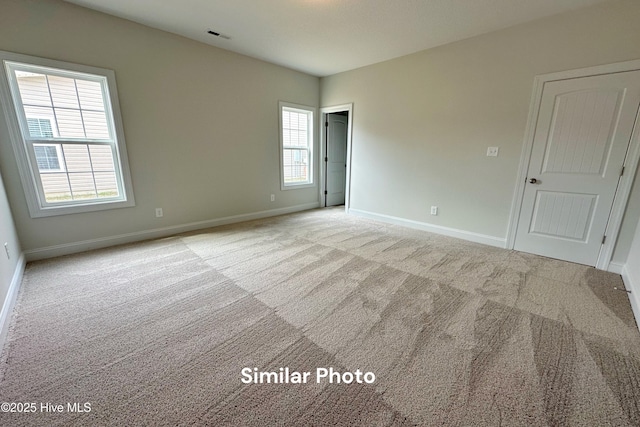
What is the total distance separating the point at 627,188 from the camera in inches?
98.2

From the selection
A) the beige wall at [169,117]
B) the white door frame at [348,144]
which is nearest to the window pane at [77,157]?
the beige wall at [169,117]

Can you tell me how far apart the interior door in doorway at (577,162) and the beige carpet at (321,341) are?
375mm

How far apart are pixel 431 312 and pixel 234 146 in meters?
3.64

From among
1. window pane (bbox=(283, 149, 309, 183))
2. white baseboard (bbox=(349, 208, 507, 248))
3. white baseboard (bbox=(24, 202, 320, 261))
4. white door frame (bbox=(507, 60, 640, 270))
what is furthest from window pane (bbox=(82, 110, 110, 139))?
white door frame (bbox=(507, 60, 640, 270))

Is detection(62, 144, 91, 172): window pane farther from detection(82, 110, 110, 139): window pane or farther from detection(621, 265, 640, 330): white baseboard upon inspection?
detection(621, 265, 640, 330): white baseboard

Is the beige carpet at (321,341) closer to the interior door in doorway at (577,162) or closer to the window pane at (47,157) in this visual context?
the interior door in doorway at (577,162)

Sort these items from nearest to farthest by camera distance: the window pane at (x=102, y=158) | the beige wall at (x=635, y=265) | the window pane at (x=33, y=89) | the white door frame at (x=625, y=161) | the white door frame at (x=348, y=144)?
the beige wall at (x=635, y=265)
the white door frame at (x=625, y=161)
the window pane at (x=33, y=89)
the window pane at (x=102, y=158)
the white door frame at (x=348, y=144)

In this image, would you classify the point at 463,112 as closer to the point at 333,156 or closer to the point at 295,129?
the point at 333,156

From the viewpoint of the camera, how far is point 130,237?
A: 335cm

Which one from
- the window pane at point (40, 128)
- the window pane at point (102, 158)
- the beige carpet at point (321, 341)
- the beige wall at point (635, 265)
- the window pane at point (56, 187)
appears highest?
the window pane at point (40, 128)

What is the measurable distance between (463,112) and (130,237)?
4.74 m

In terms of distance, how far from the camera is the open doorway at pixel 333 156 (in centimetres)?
536

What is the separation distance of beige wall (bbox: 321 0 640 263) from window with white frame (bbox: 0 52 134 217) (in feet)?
11.8

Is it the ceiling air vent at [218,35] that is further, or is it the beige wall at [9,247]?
the ceiling air vent at [218,35]
